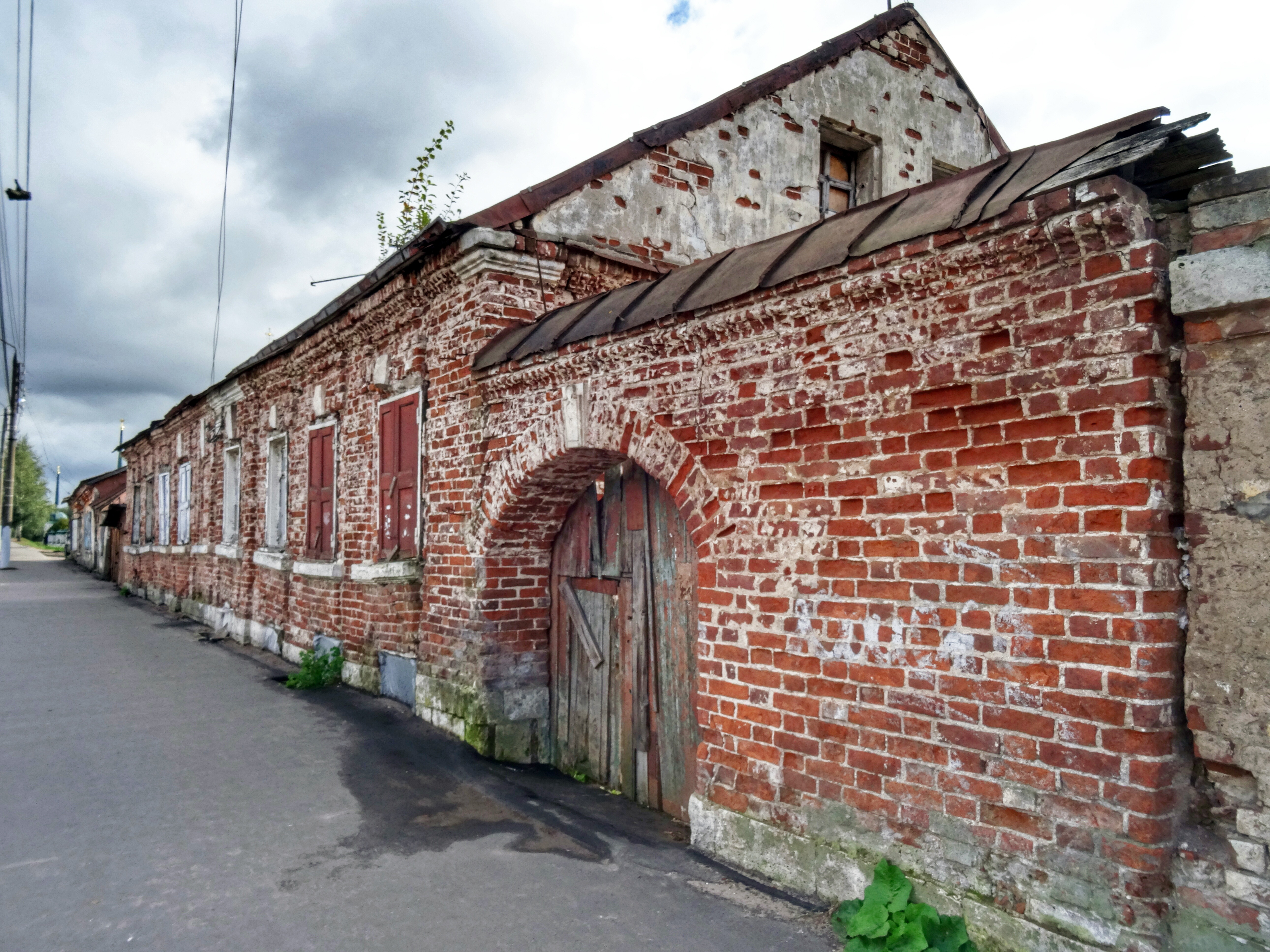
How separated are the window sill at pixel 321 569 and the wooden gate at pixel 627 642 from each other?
3543mm

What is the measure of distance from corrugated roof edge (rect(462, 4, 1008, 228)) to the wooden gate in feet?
7.88

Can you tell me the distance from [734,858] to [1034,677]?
1783 mm

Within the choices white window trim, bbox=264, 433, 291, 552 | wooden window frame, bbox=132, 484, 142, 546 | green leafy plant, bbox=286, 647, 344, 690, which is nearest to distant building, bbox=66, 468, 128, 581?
wooden window frame, bbox=132, 484, 142, 546

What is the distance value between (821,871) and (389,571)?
478 cm

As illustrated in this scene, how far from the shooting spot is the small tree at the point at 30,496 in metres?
63.3

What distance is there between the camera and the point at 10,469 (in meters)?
30.6

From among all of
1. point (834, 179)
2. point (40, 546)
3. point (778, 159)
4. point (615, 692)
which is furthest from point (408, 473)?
point (40, 546)

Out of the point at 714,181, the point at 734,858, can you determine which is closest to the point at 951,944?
the point at 734,858

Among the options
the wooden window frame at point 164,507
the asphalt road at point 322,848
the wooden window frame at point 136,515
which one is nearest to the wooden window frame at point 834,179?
the asphalt road at point 322,848

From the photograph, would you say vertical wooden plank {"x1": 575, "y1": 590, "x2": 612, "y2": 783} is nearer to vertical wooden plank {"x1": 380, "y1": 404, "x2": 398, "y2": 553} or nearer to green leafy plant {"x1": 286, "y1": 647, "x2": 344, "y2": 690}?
vertical wooden plank {"x1": 380, "y1": 404, "x2": 398, "y2": 553}

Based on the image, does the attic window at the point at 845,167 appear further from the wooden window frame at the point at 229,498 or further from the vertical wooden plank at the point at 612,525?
the wooden window frame at the point at 229,498

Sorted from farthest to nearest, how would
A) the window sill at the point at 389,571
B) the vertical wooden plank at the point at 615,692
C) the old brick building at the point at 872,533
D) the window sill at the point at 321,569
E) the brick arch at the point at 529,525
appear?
the window sill at the point at 321,569
the window sill at the point at 389,571
the vertical wooden plank at the point at 615,692
the brick arch at the point at 529,525
the old brick building at the point at 872,533

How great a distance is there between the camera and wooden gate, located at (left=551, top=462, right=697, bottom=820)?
469 centimetres

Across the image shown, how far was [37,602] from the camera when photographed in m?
17.8
